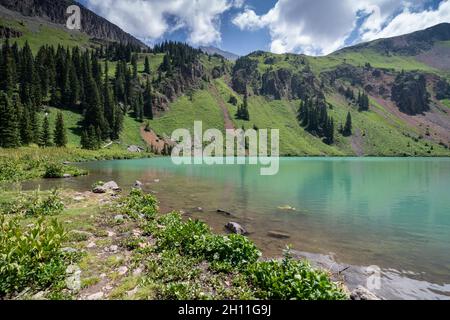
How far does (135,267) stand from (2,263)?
3.79m

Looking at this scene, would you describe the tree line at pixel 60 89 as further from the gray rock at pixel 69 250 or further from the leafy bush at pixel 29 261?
the leafy bush at pixel 29 261

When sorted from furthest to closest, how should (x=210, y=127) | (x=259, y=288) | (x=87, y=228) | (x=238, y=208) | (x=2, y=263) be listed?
(x=210, y=127)
(x=238, y=208)
(x=87, y=228)
(x=259, y=288)
(x=2, y=263)

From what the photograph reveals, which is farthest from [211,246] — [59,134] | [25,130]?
[59,134]

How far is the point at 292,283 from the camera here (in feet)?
24.9

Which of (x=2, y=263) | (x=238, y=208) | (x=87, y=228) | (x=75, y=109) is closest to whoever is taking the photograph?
(x=2, y=263)

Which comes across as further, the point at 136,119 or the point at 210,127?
the point at 210,127

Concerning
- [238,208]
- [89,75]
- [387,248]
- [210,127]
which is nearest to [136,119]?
[89,75]

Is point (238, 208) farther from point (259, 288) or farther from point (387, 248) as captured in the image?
point (259, 288)

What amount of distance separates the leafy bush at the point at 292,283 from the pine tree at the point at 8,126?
258 feet

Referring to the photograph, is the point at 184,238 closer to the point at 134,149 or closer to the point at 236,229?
the point at 236,229

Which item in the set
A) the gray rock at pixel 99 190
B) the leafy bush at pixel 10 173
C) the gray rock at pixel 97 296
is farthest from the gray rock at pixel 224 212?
the leafy bush at pixel 10 173
